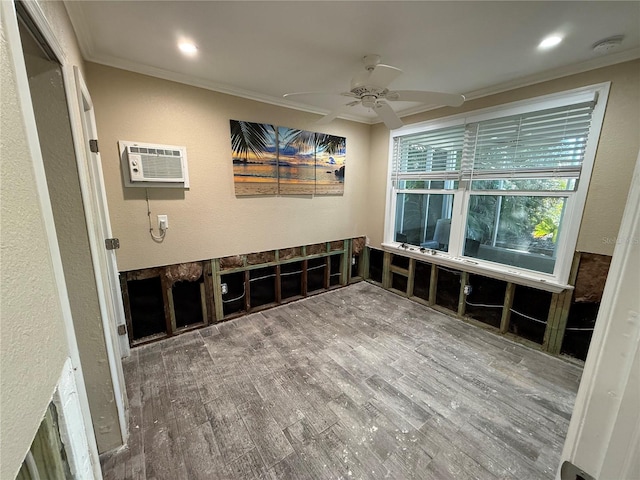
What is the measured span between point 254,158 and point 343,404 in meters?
2.51

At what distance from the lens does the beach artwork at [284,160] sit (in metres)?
2.87

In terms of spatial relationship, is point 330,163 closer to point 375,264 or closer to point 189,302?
point 375,264

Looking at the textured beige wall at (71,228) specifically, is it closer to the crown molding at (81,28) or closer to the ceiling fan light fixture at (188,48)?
the crown molding at (81,28)

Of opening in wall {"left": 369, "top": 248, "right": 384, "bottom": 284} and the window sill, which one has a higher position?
the window sill

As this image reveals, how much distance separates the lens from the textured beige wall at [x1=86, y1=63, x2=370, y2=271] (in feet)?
7.32

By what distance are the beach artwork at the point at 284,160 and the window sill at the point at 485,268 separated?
4.31 ft

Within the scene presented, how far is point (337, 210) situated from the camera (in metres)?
3.85

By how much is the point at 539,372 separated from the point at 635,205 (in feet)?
8.44

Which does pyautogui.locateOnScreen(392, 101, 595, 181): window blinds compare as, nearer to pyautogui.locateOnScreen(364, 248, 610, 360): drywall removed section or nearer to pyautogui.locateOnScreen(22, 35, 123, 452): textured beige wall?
pyautogui.locateOnScreen(364, 248, 610, 360): drywall removed section

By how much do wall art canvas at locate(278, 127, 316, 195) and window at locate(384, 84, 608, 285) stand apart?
4.01 feet

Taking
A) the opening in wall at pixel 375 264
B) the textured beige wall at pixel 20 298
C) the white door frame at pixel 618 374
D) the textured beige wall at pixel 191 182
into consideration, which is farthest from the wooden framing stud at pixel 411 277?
the textured beige wall at pixel 20 298

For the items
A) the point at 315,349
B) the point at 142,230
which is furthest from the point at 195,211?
the point at 315,349

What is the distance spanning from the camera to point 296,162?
3285mm

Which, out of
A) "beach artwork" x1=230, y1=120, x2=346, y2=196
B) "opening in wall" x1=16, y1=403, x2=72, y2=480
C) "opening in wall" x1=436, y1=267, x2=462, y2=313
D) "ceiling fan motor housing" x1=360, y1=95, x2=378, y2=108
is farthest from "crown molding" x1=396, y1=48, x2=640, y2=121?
"opening in wall" x1=16, y1=403, x2=72, y2=480
